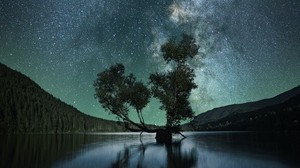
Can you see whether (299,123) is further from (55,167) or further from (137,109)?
(55,167)

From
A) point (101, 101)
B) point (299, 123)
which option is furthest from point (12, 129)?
point (299, 123)

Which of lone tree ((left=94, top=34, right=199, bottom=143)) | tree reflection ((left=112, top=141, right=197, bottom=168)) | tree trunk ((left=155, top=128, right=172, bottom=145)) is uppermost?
lone tree ((left=94, top=34, right=199, bottom=143))

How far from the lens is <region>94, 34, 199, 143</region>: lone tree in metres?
50.9

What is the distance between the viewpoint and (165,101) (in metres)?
50.9

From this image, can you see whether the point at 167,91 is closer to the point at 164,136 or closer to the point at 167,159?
the point at 164,136

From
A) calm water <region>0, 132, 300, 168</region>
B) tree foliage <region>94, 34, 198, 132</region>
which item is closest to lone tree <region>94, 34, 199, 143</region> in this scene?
tree foliage <region>94, 34, 198, 132</region>

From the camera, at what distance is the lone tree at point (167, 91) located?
167 feet

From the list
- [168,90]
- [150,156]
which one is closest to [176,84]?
[168,90]

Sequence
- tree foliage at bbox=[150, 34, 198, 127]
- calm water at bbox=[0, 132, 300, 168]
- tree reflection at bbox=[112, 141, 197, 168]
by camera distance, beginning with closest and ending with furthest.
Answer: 1. tree reflection at bbox=[112, 141, 197, 168]
2. calm water at bbox=[0, 132, 300, 168]
3. tree foliage at bbox=[150, 34, 198, 127]

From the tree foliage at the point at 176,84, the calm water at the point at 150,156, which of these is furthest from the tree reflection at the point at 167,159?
the tree foliage at the point at 176,84

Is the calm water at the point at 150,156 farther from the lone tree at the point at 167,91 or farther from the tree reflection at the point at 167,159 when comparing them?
the lone tree at the point at 167,91

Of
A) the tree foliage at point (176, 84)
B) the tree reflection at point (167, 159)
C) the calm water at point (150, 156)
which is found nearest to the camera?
the tree reflection at point (167, 159)

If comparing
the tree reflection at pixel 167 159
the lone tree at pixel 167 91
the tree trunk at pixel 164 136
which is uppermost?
the lone tree at pixel 167 91

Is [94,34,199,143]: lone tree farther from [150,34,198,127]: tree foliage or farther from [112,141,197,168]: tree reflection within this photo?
[112,141,197,168]: tree reflection
